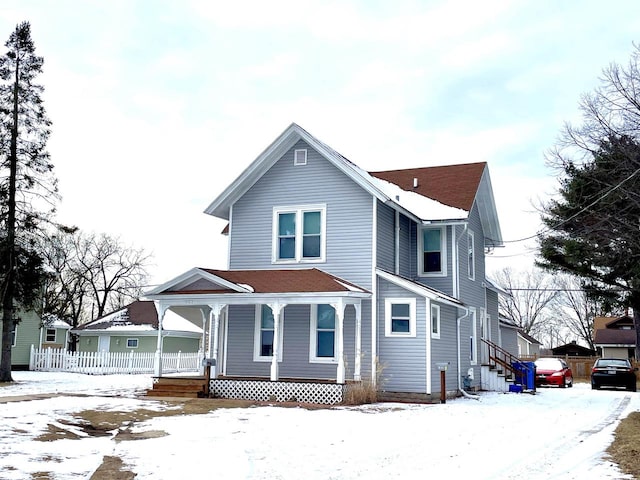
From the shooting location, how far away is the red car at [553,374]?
29.8 meters

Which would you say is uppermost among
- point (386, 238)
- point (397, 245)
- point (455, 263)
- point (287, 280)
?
point (386, 238)

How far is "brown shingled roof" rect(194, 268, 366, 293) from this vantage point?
60.3ft

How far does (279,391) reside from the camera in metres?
18.4

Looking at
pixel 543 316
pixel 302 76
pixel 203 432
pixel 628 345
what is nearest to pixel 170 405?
pixel 203 432

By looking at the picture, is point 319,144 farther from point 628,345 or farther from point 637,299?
point 628,345

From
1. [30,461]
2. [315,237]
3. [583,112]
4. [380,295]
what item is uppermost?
[583,112]

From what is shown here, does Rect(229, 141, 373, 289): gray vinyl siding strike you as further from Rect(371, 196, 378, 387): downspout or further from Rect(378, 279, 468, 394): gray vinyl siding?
Rect(378, 279, 468, 394): gray vinyl siding

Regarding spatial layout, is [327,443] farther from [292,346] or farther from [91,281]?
[91,281]

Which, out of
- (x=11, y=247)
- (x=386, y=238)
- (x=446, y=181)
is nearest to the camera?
(x=386, y=238)

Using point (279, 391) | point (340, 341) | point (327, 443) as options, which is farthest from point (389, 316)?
point (327, 443)

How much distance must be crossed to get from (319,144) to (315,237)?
292cm

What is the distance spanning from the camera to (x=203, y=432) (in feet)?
39.1

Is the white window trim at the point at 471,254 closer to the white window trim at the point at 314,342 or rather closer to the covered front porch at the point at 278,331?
the covered front porch at the point at 278,331

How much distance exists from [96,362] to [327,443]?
24.8 m
